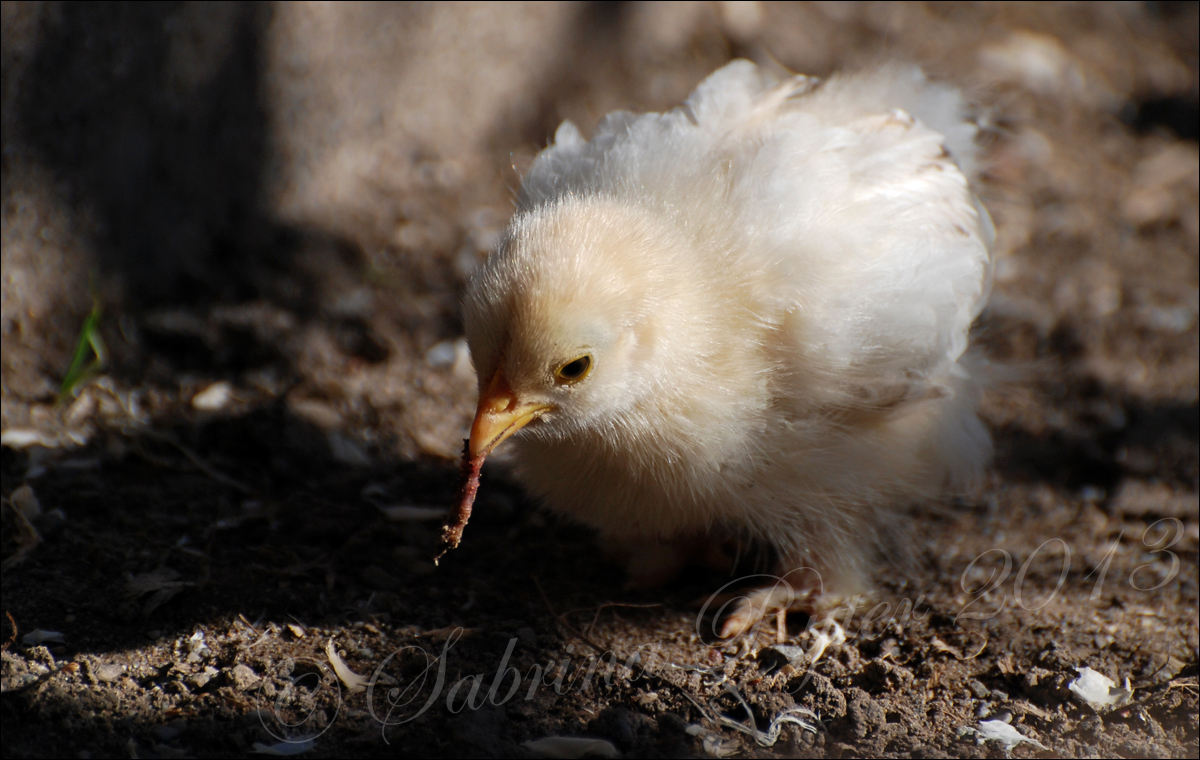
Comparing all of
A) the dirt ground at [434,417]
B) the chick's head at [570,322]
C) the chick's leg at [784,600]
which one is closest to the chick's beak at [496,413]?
the chick's head at [570,322]

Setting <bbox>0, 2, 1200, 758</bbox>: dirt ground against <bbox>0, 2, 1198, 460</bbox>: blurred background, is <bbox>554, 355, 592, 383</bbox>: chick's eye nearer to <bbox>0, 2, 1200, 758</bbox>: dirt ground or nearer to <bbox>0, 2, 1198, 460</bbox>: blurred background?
<bbox>0, 2, 1200, 758</bbox>: dirt ground

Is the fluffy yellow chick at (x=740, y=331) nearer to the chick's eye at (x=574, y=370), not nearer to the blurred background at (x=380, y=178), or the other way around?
the chick's eye at (x=574, y=370)

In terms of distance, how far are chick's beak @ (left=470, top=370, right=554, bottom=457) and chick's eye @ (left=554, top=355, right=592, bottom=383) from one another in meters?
0.10

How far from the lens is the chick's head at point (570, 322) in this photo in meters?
2.05

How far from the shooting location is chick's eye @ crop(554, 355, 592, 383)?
2.10m

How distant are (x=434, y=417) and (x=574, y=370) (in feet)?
Result: 4.95

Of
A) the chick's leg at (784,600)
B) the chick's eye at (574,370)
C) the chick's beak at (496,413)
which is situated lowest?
the chick's leg at (784,600)

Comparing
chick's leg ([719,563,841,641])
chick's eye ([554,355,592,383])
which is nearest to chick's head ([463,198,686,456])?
chick's eye ([554,355,592,383])

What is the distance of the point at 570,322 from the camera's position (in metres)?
2.04

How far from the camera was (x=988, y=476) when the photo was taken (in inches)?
132

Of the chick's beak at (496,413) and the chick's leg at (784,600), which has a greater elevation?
the chick's beak at (496,413)

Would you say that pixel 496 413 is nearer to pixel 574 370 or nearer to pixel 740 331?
pixel 574 370

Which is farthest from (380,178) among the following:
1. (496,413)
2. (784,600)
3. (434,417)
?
(784,600)

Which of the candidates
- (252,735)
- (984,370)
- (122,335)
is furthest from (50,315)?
(984,370)
